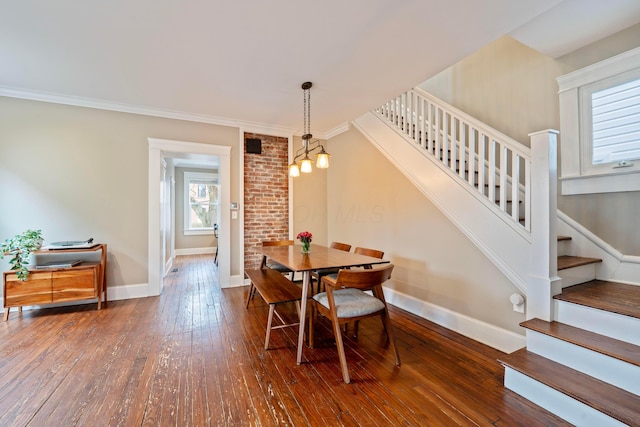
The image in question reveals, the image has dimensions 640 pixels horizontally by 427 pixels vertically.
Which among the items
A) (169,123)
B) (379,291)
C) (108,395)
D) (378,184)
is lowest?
(108,395)

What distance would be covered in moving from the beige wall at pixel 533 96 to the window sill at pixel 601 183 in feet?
0.20

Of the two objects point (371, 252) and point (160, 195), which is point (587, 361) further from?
point (160, 195)

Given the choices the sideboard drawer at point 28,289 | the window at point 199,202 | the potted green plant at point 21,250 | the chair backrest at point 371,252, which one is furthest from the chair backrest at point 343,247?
the window at point 199,202

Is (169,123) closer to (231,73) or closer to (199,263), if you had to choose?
(231,73)

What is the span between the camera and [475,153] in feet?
9.91

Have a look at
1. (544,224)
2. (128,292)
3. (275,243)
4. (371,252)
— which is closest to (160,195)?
(128,292)

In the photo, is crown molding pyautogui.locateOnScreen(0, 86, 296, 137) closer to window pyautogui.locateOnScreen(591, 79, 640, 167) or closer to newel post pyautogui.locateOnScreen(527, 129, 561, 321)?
newel post pyautogui.locateOnScreen(527, 129, 561, 321)

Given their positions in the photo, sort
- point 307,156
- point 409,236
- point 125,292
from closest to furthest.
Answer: point 307,156 < point 409,236 < point 125,292

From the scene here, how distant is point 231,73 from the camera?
275 centimetres

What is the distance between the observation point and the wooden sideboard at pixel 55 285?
290cm

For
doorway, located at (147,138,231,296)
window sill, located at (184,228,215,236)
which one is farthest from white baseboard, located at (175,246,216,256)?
doorway, located at (147,138,231,296)

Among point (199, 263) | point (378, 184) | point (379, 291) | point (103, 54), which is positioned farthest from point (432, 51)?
point (199, 263)

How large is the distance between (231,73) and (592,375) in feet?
12.3

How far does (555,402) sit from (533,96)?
Answer: 2.86 meters
